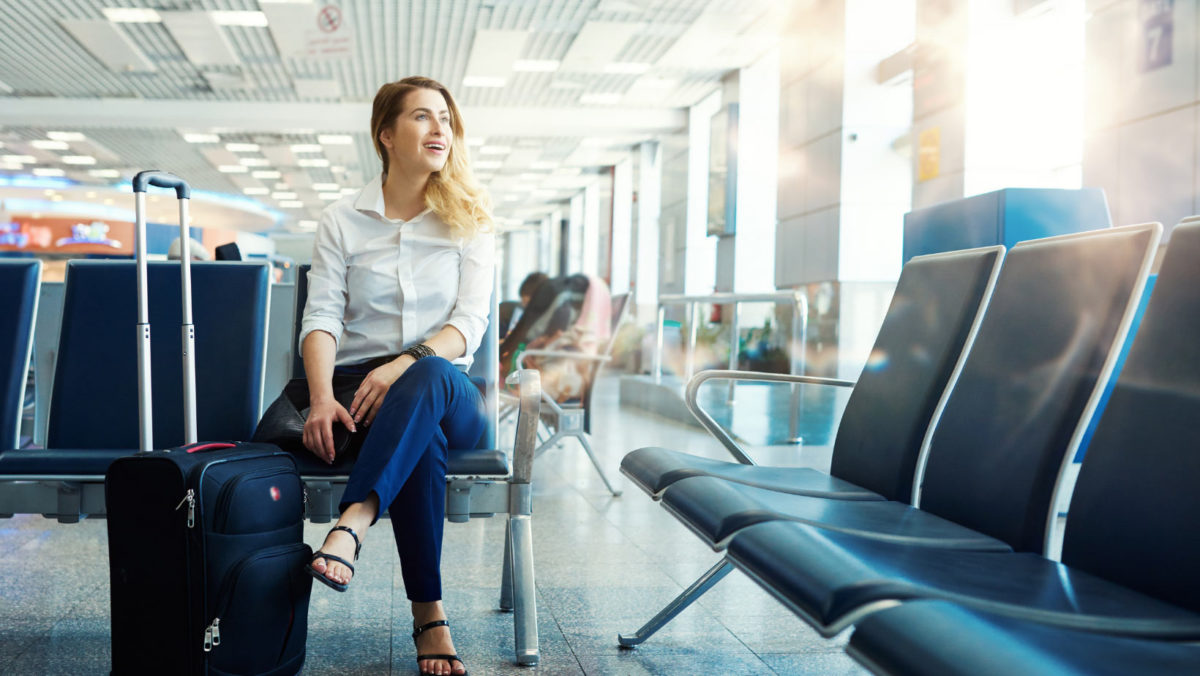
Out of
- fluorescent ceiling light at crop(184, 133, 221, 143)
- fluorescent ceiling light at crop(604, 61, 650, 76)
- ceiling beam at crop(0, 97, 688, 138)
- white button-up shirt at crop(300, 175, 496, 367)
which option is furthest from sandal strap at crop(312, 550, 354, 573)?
fluorescent ceiling light at crop(184, 133, 221, 143)

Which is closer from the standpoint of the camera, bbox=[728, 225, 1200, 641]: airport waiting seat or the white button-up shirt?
bbox=[728, 225, 1200, 641]: airport waiting seat

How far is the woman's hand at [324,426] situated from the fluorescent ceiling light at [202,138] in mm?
13181

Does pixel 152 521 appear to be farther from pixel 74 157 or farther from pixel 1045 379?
pixel 74 157

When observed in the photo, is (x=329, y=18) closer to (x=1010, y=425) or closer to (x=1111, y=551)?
(x=1010, y=425)

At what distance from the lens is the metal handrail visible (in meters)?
4.93

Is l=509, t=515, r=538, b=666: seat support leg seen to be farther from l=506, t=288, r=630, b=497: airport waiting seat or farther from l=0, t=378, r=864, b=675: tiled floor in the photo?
l=506, t=288, r=630, b=497: airport waiting seat

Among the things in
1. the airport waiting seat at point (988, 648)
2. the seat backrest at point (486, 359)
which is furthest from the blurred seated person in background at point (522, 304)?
the airport waiting seat at point (988, 648)

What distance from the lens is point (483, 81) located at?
11023 mm

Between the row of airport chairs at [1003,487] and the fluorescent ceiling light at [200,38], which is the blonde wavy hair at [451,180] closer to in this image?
the row of airport chairs at [1003,487]

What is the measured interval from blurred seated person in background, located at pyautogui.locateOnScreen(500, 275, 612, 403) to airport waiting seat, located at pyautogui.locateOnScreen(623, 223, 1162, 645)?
242cm

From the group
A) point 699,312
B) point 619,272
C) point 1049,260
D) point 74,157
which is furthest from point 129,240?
point 1049,260

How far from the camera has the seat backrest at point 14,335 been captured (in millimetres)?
2103

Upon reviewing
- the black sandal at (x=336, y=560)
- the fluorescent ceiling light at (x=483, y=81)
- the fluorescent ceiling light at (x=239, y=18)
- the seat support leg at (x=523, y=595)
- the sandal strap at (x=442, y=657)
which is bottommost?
the sandal strap at (x=442, y=657)

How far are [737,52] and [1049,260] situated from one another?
8751 millimetres
